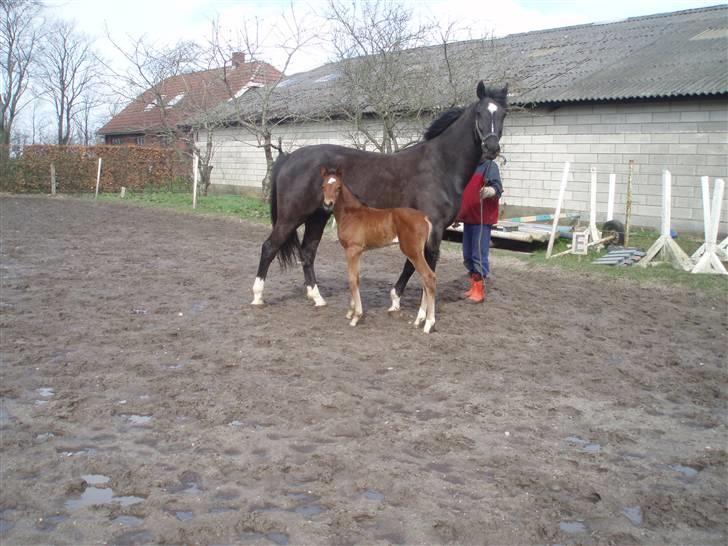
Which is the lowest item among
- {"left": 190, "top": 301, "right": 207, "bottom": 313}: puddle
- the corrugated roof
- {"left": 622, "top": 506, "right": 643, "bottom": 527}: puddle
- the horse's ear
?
{"left": 622, "top": 506, "right": 643, "bottom": 527}: puddle

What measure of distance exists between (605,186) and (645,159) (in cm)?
125

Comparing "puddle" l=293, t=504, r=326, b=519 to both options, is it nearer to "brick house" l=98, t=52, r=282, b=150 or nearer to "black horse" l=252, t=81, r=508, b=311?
"black horse" l=252, t=81, r=508, b=311

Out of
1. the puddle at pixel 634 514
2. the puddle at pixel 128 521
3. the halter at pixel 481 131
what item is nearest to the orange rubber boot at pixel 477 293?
the halter at pixel 481 131

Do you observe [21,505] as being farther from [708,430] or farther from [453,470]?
[708,430]

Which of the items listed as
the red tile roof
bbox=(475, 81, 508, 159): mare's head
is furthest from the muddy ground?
the red tile roof

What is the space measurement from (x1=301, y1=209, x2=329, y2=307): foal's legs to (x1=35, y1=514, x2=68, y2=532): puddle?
490 cm

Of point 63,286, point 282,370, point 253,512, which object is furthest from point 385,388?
point 63,286

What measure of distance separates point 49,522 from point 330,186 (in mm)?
4282

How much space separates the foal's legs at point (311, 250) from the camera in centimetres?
798

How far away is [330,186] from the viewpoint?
6691 millimetres

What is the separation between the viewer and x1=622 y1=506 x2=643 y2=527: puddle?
3248mm

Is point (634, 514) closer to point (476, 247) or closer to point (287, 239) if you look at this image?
point (287, 239)

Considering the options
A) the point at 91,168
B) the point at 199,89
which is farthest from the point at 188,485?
the point at 199,89

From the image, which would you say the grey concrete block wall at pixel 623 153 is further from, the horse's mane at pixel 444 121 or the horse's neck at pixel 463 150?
the horse's neck at pixel 463 150
